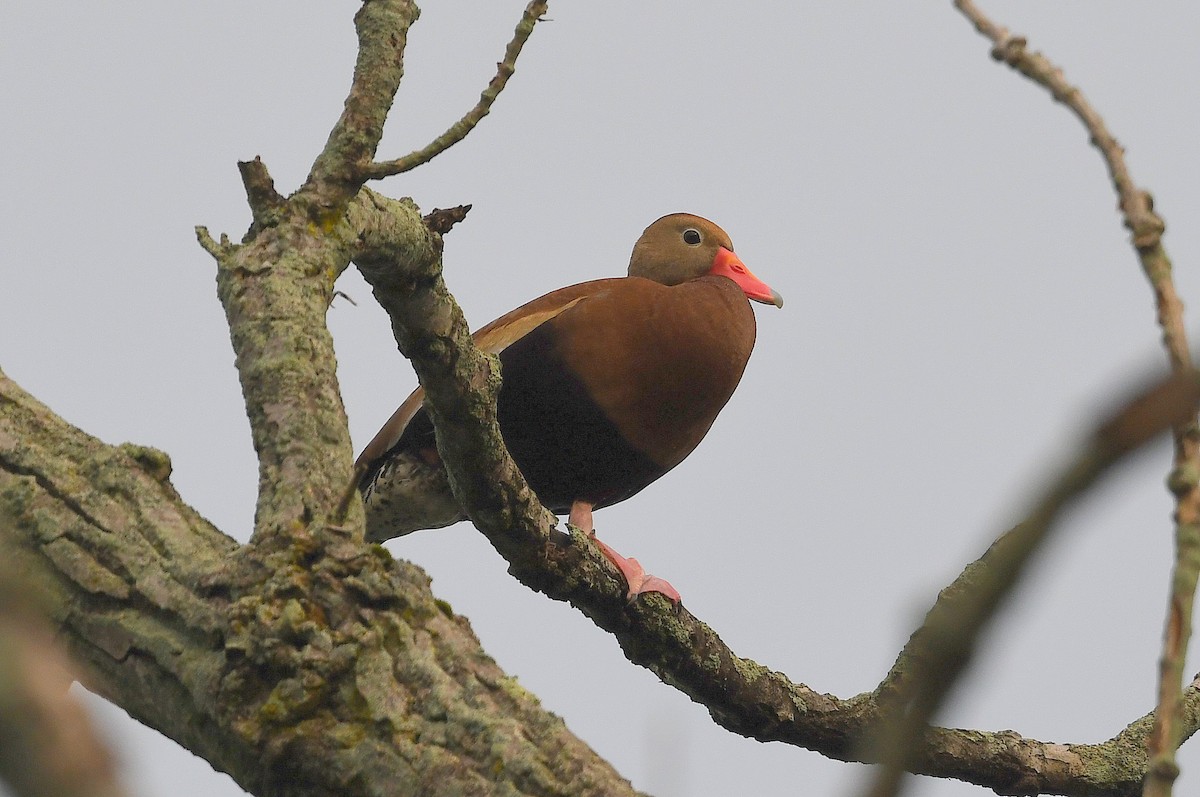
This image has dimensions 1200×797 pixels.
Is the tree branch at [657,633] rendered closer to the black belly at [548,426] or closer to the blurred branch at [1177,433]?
the black belly at [548,426]

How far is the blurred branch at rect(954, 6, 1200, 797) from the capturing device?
43.6 inches

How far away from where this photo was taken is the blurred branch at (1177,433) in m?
1.11

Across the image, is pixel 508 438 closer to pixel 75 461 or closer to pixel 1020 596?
pixel 75 461

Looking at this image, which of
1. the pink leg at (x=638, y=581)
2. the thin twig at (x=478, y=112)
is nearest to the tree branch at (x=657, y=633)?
the pink leg at (x=638, y=581)

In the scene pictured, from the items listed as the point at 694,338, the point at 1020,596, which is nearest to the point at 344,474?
the point at 1020,596

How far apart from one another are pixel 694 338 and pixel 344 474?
8.42 feet

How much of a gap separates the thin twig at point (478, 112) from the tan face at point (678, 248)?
10.3 ft

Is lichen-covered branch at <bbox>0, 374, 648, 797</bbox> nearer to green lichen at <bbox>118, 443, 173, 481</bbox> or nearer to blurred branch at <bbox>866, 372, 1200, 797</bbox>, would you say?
green lichen at <bbox>118, 443, 173, 481</bbox>

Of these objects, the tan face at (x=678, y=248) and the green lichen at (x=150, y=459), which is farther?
the tan face at (x=678, y=248)

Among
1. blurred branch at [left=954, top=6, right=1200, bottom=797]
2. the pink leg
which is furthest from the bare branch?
blurred branch at [left=954, top=6, right=1200, bottom=797]

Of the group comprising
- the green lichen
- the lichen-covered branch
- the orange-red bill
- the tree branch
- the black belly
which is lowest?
the lichen-covered branch

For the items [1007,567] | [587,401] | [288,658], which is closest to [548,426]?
[587,401]

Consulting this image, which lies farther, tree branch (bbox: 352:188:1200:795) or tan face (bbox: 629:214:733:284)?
tan face (bbox: 629:214:733:284)

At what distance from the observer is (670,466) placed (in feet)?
16.3
